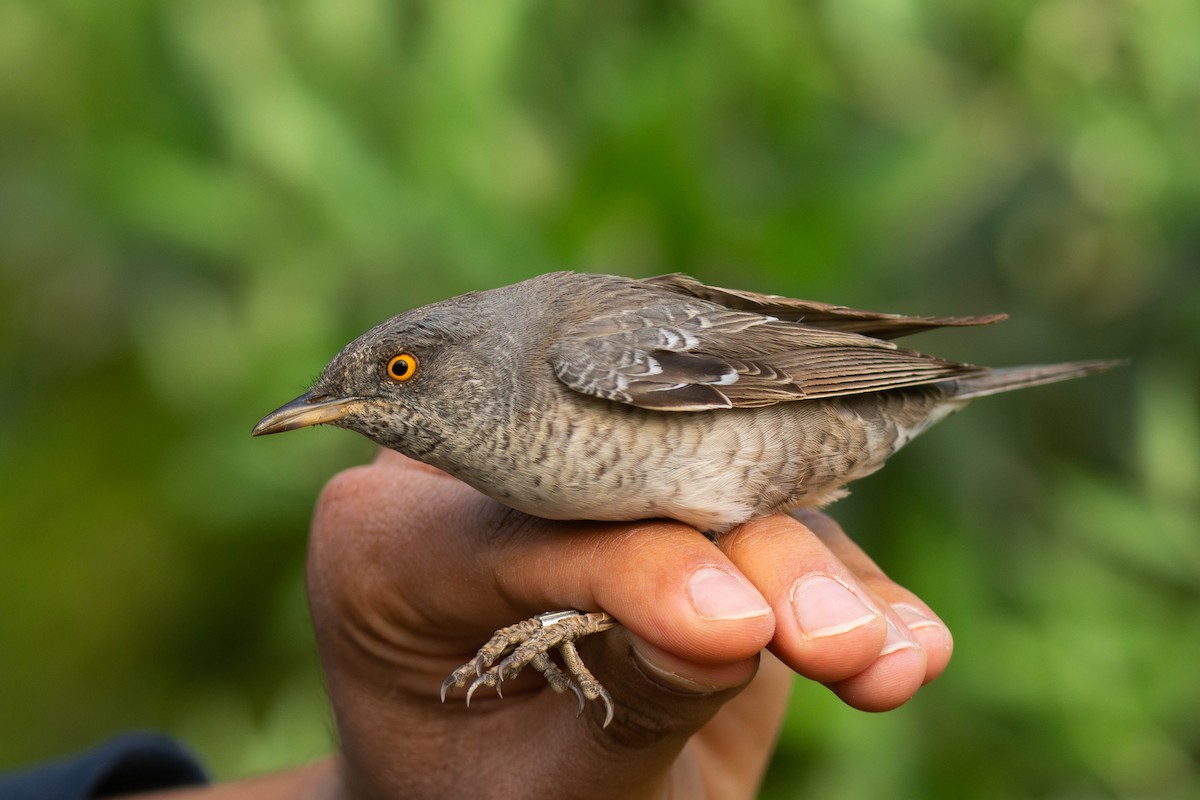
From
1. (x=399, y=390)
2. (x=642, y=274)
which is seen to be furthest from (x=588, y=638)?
(x=642, y=274)

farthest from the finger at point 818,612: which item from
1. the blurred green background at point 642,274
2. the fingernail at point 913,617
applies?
the blurred green background at point 642,274

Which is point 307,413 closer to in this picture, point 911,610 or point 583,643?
point 583,643

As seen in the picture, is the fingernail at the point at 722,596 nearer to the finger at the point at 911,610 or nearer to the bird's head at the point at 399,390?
the finger at the point at 911,610

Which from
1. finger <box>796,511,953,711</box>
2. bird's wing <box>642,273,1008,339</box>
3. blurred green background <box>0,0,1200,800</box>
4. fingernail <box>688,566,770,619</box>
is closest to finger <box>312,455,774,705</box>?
fingernail <box>688,566,770,619</box>

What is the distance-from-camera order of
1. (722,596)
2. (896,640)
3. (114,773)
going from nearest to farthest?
(722,596), (896,640), (114,773)

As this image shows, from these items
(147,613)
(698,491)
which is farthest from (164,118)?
(698,491)

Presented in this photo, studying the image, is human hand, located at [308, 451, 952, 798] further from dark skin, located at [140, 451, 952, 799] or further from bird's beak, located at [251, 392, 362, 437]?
bird's beak, located at [251, 392, 362, 437]
